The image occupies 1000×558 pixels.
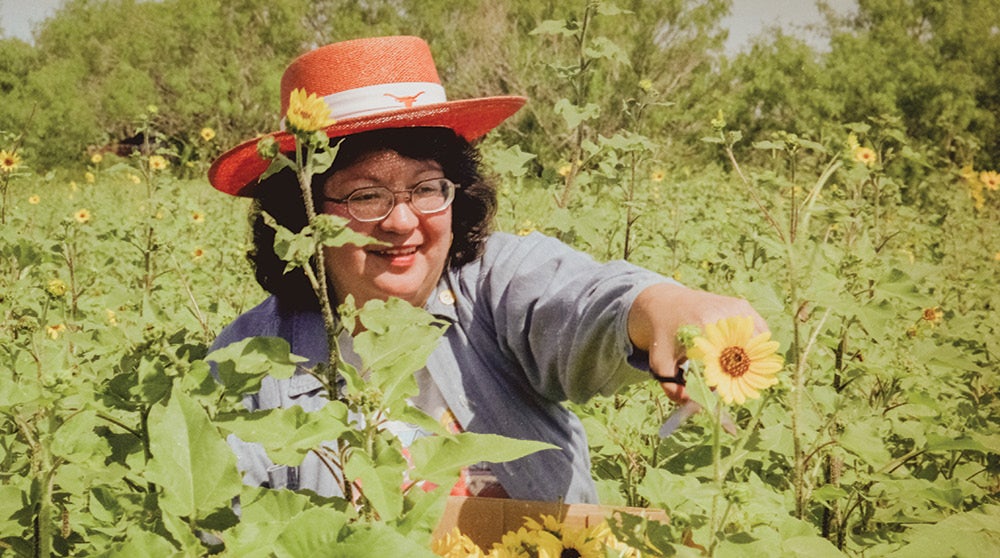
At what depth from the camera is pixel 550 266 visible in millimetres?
1405

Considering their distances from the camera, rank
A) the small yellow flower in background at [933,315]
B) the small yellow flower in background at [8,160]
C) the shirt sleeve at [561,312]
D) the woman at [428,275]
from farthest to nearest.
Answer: the small yellow flower in background at [8,160], the small yellow flower in background at [933,315], the woman at [428,275], the shirt sleeve at [561,312]

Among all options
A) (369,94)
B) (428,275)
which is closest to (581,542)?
(428,275)

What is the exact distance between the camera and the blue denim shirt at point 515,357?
1246 mm

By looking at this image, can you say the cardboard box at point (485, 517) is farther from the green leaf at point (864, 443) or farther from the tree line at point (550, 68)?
the tree line at point (550, 68)

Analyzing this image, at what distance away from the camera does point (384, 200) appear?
1.48m

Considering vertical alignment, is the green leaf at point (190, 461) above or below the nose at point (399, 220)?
below

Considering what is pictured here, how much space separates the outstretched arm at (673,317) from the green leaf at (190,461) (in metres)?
0.48

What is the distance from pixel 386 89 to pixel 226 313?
3.35 feet

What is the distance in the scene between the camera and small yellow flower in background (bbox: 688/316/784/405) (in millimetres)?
695

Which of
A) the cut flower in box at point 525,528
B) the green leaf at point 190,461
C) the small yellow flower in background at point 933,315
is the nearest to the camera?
the green leaf at point 190,461

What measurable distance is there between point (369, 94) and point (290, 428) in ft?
3.35

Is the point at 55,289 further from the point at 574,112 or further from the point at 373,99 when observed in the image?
the point at 574,112

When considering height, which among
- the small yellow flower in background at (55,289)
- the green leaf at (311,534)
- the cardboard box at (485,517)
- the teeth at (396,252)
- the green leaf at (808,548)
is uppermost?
the small yellow flower in background at (55,289)

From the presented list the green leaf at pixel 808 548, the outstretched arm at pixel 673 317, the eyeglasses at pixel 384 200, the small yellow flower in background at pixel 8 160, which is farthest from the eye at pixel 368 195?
the small yellow flower in background at pixel 8 160
